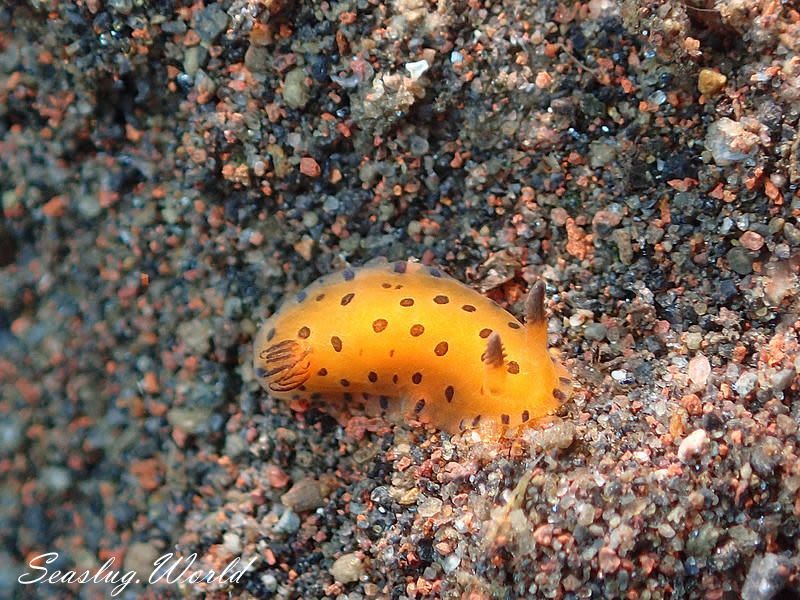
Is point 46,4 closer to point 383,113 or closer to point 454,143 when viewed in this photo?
point 383,113

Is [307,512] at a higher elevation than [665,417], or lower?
lower

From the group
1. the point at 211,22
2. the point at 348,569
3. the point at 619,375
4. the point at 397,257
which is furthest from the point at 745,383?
the point at 211,22

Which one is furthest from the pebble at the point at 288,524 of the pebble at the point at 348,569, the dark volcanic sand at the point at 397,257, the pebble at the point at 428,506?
the pebble at the point at 428,506

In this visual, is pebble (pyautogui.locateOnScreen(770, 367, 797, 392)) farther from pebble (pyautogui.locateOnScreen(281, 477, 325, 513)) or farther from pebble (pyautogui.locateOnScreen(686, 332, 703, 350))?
pebble (pyautogui.locateOnScreen(281, 477, 325, 513))

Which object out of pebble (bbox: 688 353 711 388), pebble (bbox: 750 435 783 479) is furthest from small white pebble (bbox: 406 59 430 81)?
pebble (bbox: 750 435 783 479)

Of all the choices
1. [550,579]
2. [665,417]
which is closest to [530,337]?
[665,417]

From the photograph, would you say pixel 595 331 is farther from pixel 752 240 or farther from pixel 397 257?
pixel 397 257
